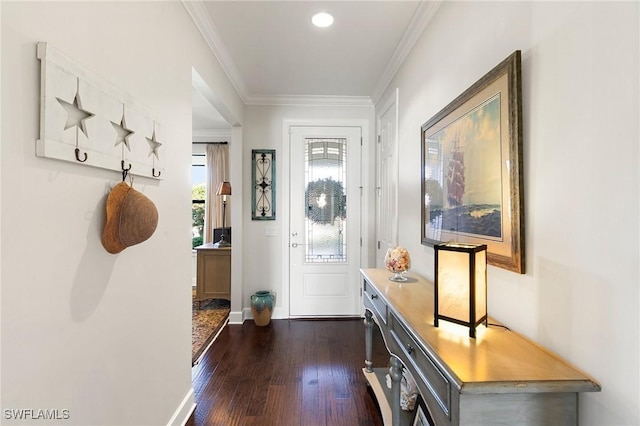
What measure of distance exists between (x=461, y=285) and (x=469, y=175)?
601 millimetres

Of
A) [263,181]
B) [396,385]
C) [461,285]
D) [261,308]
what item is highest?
[263,181]

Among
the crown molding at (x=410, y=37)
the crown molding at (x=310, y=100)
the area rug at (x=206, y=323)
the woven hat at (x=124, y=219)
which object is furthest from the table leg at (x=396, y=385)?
the crown molding at (x=310, y=100)

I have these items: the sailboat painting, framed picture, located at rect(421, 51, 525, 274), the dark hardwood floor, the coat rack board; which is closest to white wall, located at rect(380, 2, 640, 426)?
framed picture, located at rect(421, 51, 525, 274)

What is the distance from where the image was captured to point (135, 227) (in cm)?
124

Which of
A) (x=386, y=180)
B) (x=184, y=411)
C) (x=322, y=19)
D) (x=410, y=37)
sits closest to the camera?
(x=184, y=411)

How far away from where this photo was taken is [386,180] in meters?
3.13

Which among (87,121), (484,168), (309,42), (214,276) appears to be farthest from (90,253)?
(214,276)

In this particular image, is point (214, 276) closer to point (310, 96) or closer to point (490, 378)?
point (310, 96)

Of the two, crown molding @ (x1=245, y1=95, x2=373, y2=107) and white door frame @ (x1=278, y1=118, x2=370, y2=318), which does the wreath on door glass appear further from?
crown molding @ (x1=245, y1=95, x2=373, y2=107)

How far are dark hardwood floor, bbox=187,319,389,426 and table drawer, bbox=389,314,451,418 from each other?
2.95 feet

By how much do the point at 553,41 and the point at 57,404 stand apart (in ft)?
6.66

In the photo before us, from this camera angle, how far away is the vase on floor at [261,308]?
3.46 meters

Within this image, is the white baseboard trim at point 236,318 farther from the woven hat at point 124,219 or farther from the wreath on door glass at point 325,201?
the woven hat at point 124,219

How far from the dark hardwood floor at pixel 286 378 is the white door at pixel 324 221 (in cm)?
42
